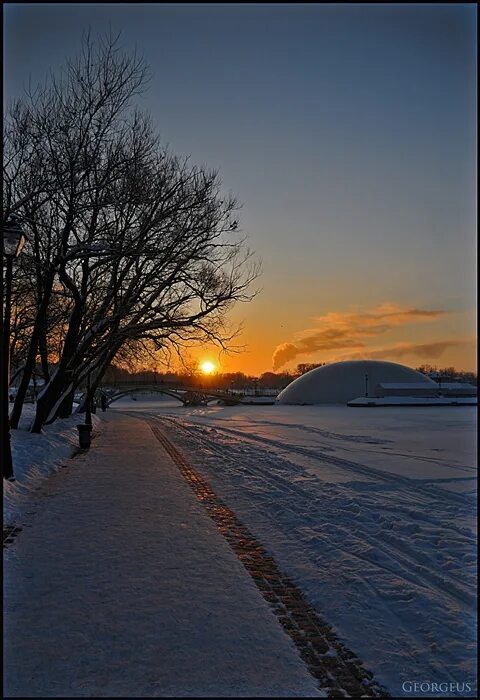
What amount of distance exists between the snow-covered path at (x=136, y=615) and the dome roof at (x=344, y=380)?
8629cm

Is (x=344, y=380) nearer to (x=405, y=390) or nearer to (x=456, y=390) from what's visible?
(x=405, y=390)

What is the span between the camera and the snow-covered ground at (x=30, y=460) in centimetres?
988

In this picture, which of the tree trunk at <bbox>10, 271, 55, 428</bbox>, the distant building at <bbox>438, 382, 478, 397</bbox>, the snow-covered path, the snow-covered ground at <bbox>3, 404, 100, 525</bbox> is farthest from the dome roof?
the snow-covered path

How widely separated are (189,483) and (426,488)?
4827 millimetres

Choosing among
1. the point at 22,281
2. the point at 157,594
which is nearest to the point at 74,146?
the point at 22,281

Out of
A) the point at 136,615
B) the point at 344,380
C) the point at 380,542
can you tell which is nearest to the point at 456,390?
the point at 344,380

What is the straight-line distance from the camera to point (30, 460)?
14391 mm

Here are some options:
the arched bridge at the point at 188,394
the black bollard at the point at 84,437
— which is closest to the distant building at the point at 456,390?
the arched bridge at the point at 188,394

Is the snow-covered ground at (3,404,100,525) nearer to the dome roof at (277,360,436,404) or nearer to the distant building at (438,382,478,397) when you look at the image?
the dome roof at (277,360,436,404)

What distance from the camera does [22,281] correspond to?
2284 centimetres

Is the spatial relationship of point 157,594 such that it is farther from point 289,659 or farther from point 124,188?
point 124,188

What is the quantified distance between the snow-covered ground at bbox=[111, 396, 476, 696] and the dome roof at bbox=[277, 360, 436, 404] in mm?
76940

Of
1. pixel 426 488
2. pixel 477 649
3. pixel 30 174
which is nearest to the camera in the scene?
pixel 477 649

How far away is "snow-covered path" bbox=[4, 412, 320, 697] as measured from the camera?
3938 mm
